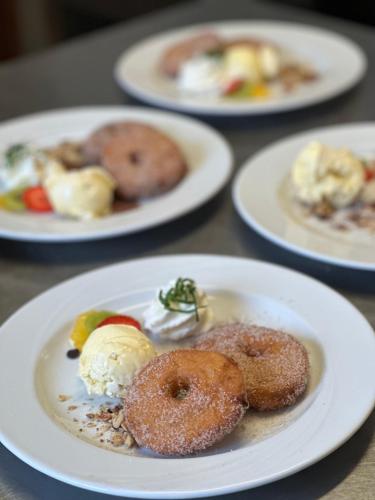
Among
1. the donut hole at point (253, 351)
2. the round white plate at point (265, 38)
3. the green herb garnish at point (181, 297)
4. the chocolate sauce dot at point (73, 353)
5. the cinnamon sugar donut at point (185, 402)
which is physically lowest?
the round white plate at point (265, 38)

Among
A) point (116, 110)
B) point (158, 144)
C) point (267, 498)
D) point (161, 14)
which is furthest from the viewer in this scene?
point (161, 14)

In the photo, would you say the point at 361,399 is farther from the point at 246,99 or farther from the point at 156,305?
the point at 246,99

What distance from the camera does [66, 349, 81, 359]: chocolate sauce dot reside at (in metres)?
1.38

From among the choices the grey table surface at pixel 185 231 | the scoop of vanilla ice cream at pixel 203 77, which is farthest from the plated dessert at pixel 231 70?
the grey table surface at pixel 185 231

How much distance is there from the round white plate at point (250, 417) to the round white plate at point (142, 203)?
0.72 ft

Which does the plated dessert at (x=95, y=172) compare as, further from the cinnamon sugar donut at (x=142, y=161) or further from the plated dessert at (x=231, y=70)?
the plated dessert at (x=231, y=70)

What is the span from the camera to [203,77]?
8.10 ft

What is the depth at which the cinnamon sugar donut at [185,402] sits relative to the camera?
1108 millimetres

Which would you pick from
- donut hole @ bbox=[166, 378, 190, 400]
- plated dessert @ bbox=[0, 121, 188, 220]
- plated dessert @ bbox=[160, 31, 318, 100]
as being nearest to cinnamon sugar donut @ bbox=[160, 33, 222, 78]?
plated dessert @ bbox=[160, 31, 318, 100]

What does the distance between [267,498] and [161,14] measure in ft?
7.87

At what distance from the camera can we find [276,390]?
1.20m

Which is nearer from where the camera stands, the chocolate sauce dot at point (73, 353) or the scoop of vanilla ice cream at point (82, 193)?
the chocolate sauce dot at point (73, 353)

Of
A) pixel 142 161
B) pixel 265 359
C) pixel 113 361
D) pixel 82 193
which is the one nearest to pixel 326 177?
pixel 142 161

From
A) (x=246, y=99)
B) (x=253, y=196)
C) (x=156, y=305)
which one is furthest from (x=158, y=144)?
(x=156, y=305)
